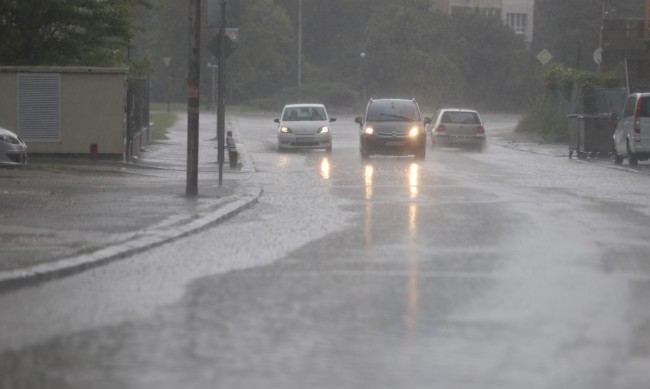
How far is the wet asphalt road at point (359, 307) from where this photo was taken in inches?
310

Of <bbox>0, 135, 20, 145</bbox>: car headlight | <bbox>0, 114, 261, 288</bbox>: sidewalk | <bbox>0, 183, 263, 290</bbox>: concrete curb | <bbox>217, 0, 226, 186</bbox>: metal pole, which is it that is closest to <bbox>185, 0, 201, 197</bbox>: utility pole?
<bbox>0, 114, 261, 288</bbox>: sidewalk

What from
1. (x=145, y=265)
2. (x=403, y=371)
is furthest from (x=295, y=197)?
(x=403, y=371)

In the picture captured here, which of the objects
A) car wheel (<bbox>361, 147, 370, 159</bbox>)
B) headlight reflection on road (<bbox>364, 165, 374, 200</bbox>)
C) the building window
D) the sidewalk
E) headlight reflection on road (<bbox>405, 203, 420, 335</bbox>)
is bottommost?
car wheel (<bbox>361, 147, 370, 159</bbox>)

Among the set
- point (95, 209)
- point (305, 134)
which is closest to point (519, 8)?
point (305, 134)

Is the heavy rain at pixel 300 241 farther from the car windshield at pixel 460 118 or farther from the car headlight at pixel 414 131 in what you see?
the car windshield at pixel 460 118

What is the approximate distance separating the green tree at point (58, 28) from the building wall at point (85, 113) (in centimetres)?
235

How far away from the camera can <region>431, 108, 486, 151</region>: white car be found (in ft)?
144

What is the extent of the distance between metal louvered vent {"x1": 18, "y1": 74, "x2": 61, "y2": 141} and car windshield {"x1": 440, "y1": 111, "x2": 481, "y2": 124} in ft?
60.2

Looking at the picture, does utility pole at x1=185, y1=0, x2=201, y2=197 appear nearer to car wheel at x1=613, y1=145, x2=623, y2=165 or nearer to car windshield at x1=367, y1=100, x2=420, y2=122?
car wheel at x1=613, y1=145, x2=623, y2=165

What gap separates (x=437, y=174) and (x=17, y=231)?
596 inches

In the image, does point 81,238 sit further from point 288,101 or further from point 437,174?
point 288,101

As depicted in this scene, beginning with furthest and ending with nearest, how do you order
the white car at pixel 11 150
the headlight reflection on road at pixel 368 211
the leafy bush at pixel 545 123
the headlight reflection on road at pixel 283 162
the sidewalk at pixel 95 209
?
1. the leafy bush at pixel 545 123
2. the headlight reflection on road at pixel 283 162
3. the white car at pixel 11 150
4. the headlight reflection on road at pixel 368 211
5. the sidewalk at pixel 95 209

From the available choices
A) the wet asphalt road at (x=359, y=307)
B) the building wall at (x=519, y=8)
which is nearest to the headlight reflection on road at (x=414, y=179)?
the wet asphalt road at (x=359, y=307)

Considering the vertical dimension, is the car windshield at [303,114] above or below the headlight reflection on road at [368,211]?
above
